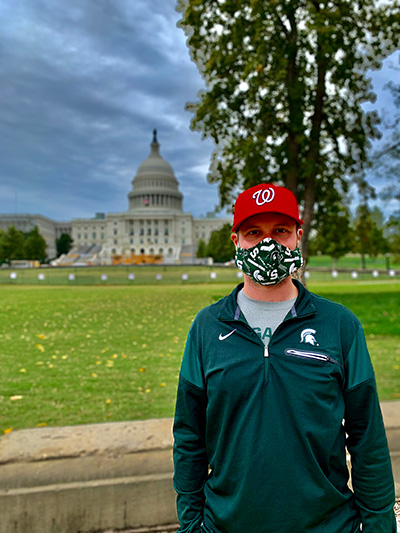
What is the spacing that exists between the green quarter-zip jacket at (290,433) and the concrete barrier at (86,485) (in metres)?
1.11

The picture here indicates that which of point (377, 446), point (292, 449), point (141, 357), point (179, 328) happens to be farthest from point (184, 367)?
point (179, 328)

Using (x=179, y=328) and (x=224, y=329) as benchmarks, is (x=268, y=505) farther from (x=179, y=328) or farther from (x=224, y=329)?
(x=179, y=328)

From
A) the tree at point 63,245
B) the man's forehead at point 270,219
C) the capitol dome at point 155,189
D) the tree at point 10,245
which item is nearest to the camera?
the man's forehead at point 270,219

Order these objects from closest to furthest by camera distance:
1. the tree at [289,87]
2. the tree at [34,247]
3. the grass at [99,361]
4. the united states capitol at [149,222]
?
the grass at [99,361] < the tree at [289,87] < the tree at [34,247] < the united states capitol at [149,222]

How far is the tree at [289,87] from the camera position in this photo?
9.18 metres

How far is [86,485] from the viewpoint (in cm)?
251

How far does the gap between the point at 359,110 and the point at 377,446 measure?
10.9 meters

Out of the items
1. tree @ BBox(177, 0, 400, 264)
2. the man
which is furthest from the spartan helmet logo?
tree @ BBox(177, 0, 400, 264)

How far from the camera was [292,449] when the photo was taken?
1.44 metres

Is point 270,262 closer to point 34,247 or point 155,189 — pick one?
point 34,247

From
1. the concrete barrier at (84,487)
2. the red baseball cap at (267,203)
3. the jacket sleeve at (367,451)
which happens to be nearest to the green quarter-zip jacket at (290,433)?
the jacket sleeve at (367,451)

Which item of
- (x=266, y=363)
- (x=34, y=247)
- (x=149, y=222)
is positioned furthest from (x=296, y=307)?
(x=149, y=222)

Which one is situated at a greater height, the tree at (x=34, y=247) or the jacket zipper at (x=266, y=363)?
the tree at (x=34, y=247)

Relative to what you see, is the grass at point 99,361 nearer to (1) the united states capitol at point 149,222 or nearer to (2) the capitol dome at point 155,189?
(1) the united states capitol at point 149,222
